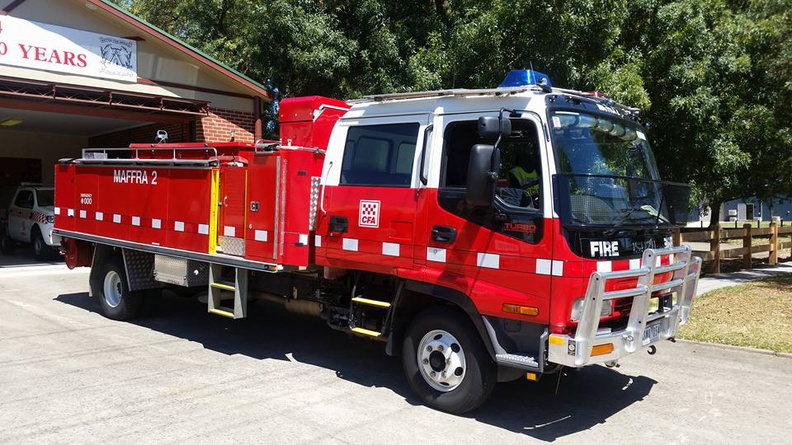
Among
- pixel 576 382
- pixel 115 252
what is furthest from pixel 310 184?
pixel 115 252

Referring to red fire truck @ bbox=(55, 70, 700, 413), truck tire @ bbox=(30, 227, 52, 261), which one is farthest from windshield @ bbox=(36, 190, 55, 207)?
red fire truck @ bbox=(55, 70, 700, 413)

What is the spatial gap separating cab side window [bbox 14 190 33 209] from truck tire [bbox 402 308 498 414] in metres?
14.1

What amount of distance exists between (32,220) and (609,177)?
15512 millimetres

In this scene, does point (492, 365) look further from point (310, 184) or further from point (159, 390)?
point (159, 390)

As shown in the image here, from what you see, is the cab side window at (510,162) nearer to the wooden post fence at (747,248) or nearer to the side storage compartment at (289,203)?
the side storage compartment at (289,203)

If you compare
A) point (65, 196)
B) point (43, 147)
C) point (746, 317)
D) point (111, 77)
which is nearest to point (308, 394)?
point (65, 196)

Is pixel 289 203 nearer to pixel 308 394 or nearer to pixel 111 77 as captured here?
pixel 308 394

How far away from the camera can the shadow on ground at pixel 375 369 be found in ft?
17.3

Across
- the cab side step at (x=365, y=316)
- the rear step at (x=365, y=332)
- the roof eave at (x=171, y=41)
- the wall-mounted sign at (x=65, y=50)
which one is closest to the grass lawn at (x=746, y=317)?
the cab side step at (x=365, y=316)

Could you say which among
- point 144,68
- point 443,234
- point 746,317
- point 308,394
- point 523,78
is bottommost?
point 308,394

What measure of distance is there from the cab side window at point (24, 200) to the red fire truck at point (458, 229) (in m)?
10.9

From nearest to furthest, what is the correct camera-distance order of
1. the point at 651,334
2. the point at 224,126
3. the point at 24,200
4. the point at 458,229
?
the point at 458,229, the point at 651,334, the point at 224,126, the point at 24,200

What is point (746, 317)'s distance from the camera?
926 cm

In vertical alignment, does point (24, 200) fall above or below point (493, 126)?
below
